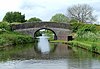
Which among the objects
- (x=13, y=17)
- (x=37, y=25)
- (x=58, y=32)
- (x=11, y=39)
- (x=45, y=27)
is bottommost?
(x=11, y=39)

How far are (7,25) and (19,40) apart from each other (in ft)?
36.9

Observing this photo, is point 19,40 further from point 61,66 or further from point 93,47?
point 61,66

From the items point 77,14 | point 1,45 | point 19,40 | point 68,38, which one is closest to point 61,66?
point 1,45

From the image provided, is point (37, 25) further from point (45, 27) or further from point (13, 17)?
point (13, 17)

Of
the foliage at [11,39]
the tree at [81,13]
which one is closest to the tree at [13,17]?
the tree at [81,13]

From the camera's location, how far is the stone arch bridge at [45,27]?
63.4m

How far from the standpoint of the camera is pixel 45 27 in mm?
64438

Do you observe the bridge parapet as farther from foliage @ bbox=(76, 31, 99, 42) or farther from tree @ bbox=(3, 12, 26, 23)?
tree @ bbox=(3, 12, 26, 23)

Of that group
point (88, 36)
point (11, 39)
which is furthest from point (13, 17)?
point (88, 36)

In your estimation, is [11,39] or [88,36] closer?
[88,36]

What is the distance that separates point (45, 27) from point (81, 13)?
77.3ft

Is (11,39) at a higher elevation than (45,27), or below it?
below

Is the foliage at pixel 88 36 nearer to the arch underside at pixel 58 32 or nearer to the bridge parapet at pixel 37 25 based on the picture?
the arch underside at pixel 58 32

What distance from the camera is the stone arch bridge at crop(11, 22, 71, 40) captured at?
63.4m
